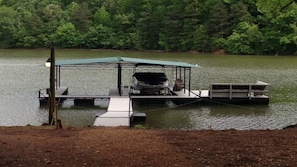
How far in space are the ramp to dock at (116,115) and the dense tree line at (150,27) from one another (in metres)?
41.1

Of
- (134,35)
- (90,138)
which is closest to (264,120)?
(90,138)

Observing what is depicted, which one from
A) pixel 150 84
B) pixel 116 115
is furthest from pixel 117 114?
pixel 150 84

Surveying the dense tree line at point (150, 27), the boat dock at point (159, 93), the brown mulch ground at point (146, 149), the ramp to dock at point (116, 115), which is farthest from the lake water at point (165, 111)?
the dense tree line at point (150, 27)

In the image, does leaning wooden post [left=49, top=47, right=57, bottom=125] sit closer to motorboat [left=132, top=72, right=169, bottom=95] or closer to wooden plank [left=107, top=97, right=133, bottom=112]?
wooden plank [left=107, top=97, right=133, bottom=112]

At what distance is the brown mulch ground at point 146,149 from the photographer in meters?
5.87

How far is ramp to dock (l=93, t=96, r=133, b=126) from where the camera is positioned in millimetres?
13141

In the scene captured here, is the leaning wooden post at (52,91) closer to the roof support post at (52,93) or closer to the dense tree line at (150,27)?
the roof support post at (52,93)

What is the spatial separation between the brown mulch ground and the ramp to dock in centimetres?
469

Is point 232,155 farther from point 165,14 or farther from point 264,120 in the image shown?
point 165,14

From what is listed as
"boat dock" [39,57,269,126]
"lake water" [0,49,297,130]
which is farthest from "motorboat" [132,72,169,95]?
"lake water" [0,49,297,130]

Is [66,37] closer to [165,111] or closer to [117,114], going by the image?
[165,111]

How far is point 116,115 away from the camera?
14242 mm

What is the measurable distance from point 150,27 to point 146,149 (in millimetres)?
65570

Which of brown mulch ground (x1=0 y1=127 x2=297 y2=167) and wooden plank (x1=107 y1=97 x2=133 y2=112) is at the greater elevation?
brown mulch ground (x1=0 y1=127 x2=297 y2=167)
